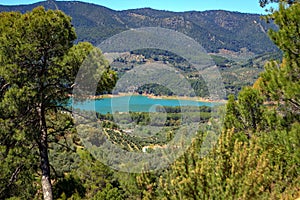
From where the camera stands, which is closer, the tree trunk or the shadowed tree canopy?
the shadowed tree canopy

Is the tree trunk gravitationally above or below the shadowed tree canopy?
below

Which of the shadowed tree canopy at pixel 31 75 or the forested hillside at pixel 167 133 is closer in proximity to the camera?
the forested hillside at pixel 167 133

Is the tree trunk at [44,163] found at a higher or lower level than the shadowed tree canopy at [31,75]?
lower

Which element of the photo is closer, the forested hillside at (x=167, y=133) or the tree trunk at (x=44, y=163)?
the forested hillside at (x=167, y=133)

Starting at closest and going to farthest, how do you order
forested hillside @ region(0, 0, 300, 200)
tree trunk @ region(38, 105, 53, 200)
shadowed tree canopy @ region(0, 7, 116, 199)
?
forested hillside @ region(0, 0, 300, 200) < shadowed tree canopy @ region(0, 7, 116, 199) < tree trunk @ region(38, 105, 53, 200)

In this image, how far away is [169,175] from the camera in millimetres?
4422

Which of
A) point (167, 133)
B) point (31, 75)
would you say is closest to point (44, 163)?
point (31, 75)

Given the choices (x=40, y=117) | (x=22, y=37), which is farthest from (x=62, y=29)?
(x=40, y=117)

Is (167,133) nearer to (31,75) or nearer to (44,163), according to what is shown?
A: (44,163)

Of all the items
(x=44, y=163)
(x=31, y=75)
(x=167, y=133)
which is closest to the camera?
(x=167, y=133)

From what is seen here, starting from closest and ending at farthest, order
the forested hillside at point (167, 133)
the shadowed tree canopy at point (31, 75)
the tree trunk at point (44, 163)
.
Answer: the forested hillside at point (167, 133) < the shadowed tree canopy at point (31, 75) < the tree trunk at point (44, 163)

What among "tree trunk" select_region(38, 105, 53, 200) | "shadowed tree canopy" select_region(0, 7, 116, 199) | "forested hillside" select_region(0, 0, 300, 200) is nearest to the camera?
"forested hillside" select_region(0, 0, 300, 200)

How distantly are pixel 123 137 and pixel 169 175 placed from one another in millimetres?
7420

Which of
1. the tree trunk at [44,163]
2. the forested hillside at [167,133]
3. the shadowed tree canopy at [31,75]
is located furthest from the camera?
the tree trunk at [44,163]
